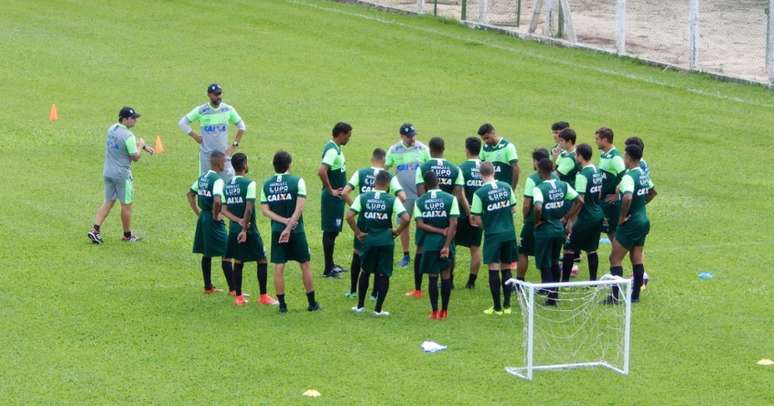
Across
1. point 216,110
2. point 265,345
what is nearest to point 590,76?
point 216,110

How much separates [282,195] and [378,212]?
1216 mm

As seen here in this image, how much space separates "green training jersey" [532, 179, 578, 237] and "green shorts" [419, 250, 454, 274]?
4.43 feet

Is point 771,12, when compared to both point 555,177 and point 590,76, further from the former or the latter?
point 555,177

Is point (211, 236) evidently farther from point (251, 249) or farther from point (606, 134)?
point (606, 134)

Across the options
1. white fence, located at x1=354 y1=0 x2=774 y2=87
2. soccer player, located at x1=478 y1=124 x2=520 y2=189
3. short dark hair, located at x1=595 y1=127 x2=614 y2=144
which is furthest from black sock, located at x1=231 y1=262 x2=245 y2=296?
white fence, located at x1=354 y1=0 x2=774 y2=87

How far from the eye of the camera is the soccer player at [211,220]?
1633 cm

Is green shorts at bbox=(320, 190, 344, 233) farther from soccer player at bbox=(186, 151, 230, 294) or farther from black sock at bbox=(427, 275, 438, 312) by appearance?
black sock at bbox=(427, 275, 438, 312)

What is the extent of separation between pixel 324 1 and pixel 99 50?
32.6ft

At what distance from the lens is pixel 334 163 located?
17.7m

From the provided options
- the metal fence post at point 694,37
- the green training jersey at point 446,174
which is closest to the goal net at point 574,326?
the green training jersey at point 446,174

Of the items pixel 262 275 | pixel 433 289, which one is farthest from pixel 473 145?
pixel 262 275

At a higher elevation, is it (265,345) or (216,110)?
(216,110)

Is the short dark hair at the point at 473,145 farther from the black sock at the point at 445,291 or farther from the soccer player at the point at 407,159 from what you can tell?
the black sock at the point at 445,291

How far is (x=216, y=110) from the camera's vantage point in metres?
20.1
